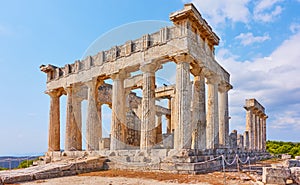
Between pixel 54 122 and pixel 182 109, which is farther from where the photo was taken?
pixel 54 122

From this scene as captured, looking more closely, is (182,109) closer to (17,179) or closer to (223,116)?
(223,116)

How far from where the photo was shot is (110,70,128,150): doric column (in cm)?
1838

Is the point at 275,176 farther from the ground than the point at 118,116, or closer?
closer

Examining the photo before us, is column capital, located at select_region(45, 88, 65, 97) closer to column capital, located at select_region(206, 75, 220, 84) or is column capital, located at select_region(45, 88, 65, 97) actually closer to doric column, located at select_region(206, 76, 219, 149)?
column capital, located at select_region(206, 75, 220, 84)

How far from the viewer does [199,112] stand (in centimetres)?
1781

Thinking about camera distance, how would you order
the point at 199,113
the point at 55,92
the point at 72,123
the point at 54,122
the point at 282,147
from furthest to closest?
the point at 282,147, the point at 55,92, the point at 54,122, the point at 72,123, the point at 199,113

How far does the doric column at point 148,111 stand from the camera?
16328mm

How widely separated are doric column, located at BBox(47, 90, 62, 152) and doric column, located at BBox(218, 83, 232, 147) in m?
13.7

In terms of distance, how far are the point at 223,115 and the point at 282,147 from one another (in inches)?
1186

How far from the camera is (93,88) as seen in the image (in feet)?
69.1

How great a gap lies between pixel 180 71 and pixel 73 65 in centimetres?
1109

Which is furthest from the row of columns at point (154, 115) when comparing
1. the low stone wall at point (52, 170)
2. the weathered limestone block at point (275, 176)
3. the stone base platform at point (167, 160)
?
the weathered limestone block at point (275, 176)

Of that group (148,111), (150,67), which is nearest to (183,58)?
(150,67)

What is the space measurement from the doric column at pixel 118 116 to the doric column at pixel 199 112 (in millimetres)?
4801
